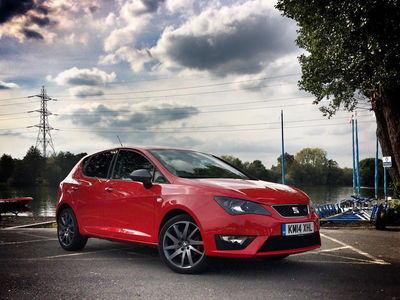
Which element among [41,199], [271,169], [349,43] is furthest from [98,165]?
[271,169]

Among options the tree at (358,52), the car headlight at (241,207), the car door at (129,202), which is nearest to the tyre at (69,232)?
the car door at (129,202)

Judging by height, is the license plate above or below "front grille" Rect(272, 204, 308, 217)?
below

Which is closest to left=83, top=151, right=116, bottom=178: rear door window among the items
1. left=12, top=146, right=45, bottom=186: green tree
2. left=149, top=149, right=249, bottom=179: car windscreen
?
left=149, top=149, right=249, bottom=179: car windscreen

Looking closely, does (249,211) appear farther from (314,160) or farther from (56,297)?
(314,160)

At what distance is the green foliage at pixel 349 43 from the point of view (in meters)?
16.3

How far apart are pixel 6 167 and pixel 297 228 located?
11173cm

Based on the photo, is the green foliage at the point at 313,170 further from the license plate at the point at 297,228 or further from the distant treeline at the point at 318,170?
the license plate at the point at 297,228

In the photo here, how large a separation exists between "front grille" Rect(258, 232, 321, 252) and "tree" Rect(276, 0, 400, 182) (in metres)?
12.5

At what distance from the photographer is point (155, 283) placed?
16.9ft

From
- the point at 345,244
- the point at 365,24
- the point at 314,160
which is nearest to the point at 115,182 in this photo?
the point at 345,244

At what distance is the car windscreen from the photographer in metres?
6.12

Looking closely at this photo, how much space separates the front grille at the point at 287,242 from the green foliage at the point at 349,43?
12446 mm

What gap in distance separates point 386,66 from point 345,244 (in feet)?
35.9

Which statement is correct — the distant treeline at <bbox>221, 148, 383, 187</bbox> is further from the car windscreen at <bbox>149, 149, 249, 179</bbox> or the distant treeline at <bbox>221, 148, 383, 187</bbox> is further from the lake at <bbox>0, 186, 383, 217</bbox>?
the car windscreen at <bbox>149, 149, 249, 179</bbox>
